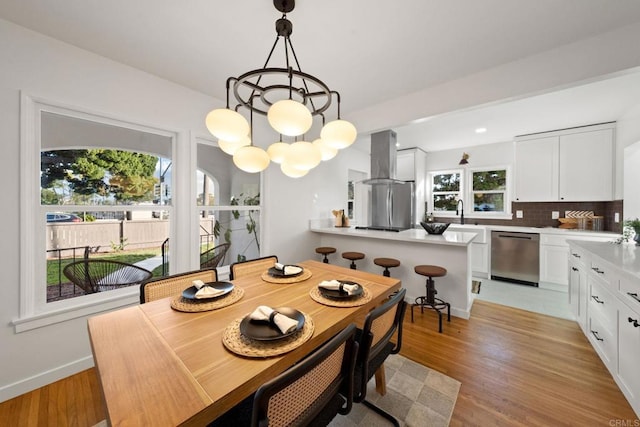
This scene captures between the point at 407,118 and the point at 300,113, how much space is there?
7.04 feet

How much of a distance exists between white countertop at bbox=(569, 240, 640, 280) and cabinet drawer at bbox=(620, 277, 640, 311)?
61 millimetres

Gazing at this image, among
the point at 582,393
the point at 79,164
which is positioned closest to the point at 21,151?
the point at 79,164

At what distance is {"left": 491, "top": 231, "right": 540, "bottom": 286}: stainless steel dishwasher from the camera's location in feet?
12.4

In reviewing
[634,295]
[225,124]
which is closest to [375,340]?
[225,124]

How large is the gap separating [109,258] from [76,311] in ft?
1.57

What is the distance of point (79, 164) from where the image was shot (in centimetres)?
204

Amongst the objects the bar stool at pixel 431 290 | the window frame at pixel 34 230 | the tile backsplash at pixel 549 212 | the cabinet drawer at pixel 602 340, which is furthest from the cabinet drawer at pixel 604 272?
the window frame at pixel 34 230

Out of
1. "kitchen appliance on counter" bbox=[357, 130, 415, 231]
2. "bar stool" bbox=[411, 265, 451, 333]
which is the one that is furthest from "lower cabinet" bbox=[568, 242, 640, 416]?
"kitchen appliance on counter" bbox=[357, 130, 415, 231]

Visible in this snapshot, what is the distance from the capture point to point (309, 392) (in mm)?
854

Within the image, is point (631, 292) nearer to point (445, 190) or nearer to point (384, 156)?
point (384, 156)

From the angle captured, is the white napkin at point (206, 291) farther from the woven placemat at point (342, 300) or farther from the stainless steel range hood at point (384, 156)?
the stainless steel range hood at point (384, 156)

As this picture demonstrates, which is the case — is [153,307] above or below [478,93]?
below

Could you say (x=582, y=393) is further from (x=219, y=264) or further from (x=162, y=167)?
(x=162, y=167)

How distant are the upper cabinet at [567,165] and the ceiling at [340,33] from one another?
1.29 m
